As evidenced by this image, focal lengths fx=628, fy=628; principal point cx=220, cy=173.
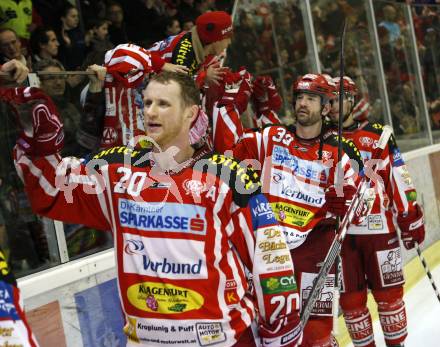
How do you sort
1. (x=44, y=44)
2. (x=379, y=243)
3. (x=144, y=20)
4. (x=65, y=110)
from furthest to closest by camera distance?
(x=144, y=20) < (x=44, y=44) < (x=379, y=243) < (x=65, y=110)

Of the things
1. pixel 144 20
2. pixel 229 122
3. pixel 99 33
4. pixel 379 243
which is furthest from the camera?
pixel 144 20

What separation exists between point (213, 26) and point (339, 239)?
1.18 meters

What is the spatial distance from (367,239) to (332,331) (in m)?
0.99

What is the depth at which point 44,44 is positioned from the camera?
14.1ft

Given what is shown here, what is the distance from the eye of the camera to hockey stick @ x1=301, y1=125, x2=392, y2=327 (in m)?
2.49

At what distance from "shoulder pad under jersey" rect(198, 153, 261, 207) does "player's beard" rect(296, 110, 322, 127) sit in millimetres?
1543

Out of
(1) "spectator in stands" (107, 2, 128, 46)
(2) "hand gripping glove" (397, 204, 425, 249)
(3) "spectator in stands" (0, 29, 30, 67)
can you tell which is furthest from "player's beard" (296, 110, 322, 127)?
(1) "spectator in stands" (107, 2, 128, 46)

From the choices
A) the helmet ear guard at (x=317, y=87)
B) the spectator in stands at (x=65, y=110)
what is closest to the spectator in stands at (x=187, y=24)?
the helmet ear guard at (x=317, y=87)

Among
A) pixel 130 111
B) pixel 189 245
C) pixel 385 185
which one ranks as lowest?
pixel 385 185

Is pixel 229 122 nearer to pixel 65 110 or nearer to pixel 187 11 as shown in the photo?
pixel 65 110

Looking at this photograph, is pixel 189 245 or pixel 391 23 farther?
pixel 391 23

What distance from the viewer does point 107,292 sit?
9.61 ft

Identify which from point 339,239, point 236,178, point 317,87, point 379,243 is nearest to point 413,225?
point 379,243

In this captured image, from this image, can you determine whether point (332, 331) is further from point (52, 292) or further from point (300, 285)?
point (52, 292)
